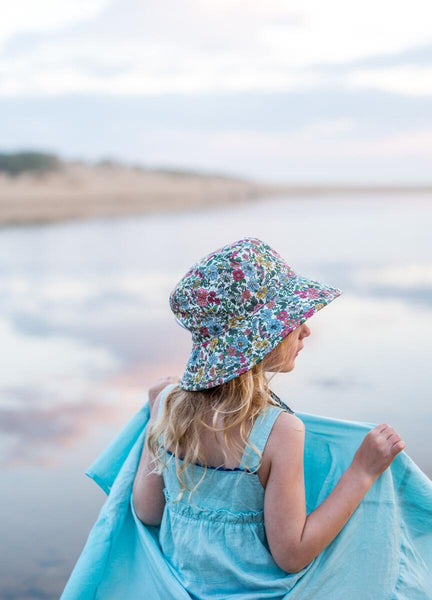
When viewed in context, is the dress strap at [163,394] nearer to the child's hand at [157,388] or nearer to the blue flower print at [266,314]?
the child's hand at [157,388]

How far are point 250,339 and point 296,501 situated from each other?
327 mm

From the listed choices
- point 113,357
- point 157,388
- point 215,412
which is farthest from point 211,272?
point 113,357

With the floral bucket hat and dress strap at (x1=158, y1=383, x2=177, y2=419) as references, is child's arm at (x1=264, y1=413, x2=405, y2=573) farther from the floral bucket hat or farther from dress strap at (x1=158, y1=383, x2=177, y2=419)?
dress strap at (x1=158, y1=383, x2=177, y2=419)

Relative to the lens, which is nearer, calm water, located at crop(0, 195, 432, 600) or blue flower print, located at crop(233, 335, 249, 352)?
blue flower print, located at crop(233, 335, 249, 352)

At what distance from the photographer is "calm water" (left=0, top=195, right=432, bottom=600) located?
2580 millimetres

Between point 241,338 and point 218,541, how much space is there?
0.42 meters

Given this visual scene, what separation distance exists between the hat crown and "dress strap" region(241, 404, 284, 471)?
0.65 ft

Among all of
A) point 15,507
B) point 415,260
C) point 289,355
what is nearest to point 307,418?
point 289,355

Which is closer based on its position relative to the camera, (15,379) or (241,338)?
(241,338)

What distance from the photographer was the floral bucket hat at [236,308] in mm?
1461

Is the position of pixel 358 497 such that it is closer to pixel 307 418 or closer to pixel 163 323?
pixel 307 418

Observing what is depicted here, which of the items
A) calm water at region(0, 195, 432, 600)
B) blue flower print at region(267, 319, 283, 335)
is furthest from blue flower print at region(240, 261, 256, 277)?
calm water at region(0, 195, 432, 600)

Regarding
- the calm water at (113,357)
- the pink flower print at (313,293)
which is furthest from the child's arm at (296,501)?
the calm water at (113,357)

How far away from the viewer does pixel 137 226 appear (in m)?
13.4
